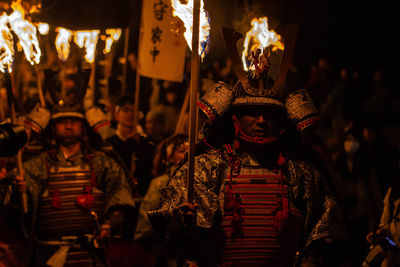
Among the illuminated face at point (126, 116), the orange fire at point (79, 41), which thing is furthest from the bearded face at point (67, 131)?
the illuminated face at point (126, 116)

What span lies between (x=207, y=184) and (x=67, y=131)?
106 inches

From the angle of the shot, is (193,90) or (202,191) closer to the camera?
(193,90)

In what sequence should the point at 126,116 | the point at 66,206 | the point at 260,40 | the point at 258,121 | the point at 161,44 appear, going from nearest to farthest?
the point at 258,121 → the point at 260,40 → the point at 66,206 → the point at 161,44 → the point at 126,116

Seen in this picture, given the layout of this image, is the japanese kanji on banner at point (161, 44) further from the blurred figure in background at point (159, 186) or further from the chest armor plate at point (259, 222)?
the chest armor plate at point (259, 222)

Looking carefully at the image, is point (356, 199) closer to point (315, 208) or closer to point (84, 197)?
point (315, 208)

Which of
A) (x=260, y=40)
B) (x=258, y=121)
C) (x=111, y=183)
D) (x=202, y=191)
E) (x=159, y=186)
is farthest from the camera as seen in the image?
(x=159, y=186)

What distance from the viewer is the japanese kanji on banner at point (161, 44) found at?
29.6 ft

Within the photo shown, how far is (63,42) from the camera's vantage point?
358 inches

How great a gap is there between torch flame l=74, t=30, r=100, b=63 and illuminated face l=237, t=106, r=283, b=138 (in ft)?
13.2

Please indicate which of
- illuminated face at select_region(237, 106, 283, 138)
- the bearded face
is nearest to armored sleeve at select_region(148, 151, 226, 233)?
illuminated face at select_region(237, 106, 283, 138)

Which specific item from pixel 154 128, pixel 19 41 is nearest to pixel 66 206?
pixel 19 41

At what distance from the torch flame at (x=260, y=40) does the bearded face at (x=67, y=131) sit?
232 cm

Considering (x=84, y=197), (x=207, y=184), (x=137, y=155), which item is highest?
(x=137, y=155)

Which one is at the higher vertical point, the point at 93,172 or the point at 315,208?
the point at 93,172
